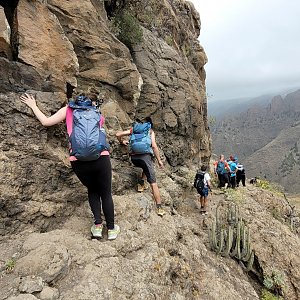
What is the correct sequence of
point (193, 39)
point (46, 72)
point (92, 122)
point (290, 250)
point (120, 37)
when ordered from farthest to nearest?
point (193, 39)
point (120, 37)
point (290, 250)
point (46, 72)
point (92, 122)

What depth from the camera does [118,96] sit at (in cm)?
1086

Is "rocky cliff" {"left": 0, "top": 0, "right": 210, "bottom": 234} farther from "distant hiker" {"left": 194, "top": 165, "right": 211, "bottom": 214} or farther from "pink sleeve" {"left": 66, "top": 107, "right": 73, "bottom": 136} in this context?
"distant hiker" {"left": 194, "top": 165, "right": 211, "bottom": 214}

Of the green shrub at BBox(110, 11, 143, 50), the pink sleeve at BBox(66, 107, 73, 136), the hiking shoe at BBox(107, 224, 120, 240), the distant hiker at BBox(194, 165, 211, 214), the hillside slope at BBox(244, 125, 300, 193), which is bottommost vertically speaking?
the hillside slope at BBox(244, 125, 300, 193)

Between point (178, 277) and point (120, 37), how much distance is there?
31.3 ft

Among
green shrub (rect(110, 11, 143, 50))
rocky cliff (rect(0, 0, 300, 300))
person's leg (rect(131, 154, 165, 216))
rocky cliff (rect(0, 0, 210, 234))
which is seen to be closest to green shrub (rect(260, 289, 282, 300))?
rocky cliff (rect(0, 0, 300, 300))

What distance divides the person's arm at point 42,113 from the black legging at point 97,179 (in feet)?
3.00

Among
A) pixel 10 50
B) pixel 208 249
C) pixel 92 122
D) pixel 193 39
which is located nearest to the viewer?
pixel 92 122

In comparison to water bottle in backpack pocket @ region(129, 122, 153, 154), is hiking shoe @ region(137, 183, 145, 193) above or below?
below

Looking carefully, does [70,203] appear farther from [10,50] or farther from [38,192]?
[10,50]

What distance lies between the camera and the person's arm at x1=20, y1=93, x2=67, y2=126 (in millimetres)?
5766

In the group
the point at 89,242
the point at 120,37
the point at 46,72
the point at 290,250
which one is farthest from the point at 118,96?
the point at 290,250

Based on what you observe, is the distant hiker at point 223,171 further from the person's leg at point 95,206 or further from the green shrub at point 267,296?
the person's leg at point 95,206

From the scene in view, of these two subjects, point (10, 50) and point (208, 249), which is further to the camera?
point (208, 249)

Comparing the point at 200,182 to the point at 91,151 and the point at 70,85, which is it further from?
the point at 91,151
